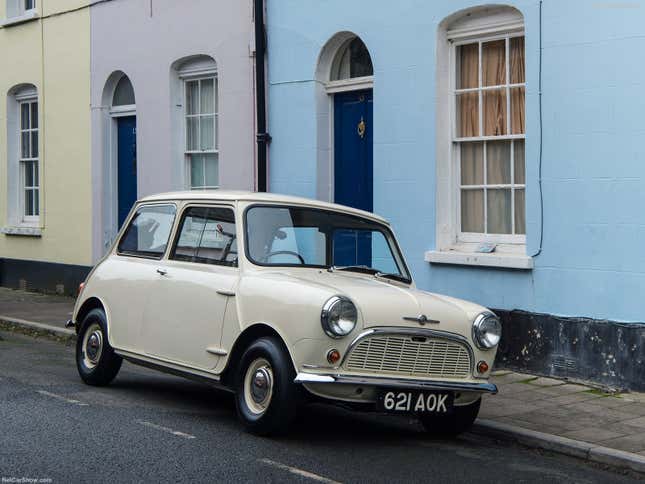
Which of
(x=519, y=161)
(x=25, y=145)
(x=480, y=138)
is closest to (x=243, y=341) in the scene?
(x=519, y=161)

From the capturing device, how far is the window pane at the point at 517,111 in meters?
11.3

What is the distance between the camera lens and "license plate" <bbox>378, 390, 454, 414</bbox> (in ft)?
23.9

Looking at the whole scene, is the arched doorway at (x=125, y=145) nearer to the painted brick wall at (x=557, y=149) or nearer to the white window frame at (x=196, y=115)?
the white window frame at (x=196, y=115)

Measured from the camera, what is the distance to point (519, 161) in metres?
11.4

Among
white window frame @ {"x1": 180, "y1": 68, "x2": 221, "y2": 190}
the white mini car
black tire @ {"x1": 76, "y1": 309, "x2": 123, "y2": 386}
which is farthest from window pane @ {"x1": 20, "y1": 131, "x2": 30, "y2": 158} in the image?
black tire @ {"x1": 76, "y1": 309, "x2": 123, "y2": 386}

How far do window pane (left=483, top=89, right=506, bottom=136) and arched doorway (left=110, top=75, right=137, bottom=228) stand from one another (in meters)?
6.75

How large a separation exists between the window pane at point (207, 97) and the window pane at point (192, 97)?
13 centimetres

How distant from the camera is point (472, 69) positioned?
11.8 m

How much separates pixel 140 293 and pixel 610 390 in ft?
14.5

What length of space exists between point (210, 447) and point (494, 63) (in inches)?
238

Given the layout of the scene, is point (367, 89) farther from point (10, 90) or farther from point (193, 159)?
point (10, 90)

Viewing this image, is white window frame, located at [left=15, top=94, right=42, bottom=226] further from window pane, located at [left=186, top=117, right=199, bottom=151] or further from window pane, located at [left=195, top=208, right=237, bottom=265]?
window pane, located at [left=195, top=208, right=237, bottom=265]

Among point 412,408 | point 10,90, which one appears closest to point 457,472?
point 412,408

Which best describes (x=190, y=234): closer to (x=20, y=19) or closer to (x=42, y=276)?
(x=42, y=276)
